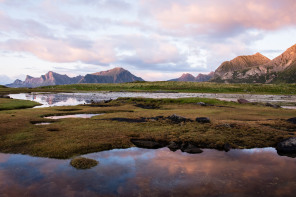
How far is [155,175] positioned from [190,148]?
7.28m

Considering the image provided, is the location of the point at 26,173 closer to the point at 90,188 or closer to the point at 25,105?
the point at 90,188

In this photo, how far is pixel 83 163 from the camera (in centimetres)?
1800

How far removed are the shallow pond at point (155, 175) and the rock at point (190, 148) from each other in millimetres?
883

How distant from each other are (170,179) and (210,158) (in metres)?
6.16

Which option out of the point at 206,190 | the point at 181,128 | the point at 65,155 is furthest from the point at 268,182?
the point at 65,155

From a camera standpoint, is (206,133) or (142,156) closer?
(142,156)

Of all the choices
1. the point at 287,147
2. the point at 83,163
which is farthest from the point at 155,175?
the point at 287,147

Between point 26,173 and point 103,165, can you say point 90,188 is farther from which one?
point 26,173

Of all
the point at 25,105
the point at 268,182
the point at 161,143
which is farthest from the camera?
the point at 25,105

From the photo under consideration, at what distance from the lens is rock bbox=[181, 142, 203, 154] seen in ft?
71.1

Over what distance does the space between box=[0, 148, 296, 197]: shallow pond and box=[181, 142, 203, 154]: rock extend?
2.90ft

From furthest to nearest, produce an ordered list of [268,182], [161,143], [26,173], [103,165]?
[161,143]
[103,165]
[26,173]
[268,182]

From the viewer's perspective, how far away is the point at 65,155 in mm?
19844

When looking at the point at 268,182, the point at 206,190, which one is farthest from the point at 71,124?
the point at 268,182
